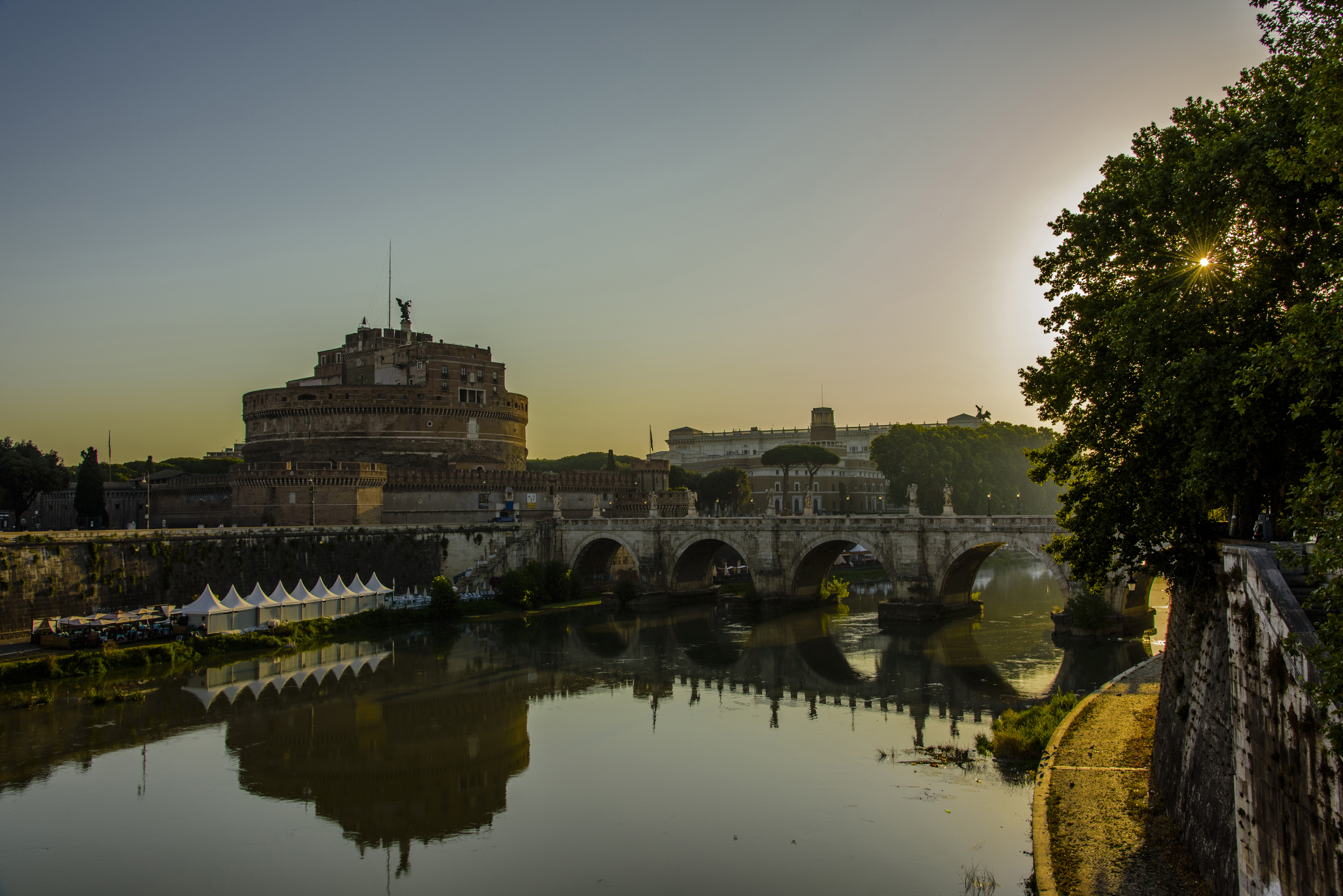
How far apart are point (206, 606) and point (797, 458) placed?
49239mm

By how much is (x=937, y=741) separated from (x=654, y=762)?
5.81 metres

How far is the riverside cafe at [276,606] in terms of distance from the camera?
94.1ft

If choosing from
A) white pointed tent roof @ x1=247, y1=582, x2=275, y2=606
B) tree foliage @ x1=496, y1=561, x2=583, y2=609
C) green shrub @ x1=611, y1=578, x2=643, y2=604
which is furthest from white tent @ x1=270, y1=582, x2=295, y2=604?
green shrub @ x1=611, y1=578, x2=643, y2=604

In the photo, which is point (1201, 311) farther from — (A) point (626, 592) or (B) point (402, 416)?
(B) point (402, 416)

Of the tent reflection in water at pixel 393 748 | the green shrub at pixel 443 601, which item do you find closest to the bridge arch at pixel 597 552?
the green shrub at pixel 443 601

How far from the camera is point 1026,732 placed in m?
17.8

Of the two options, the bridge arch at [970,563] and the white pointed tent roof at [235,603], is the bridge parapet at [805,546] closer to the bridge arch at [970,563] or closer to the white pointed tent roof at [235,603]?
the bridge arch at [970,563]

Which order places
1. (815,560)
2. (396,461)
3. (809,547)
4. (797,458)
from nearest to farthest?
(809,547), (815,560), (396,461), (797,458)

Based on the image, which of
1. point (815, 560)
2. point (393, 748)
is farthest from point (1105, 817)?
point (815, 560)

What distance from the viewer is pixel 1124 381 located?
1286cm

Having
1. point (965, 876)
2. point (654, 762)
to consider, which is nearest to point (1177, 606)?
point (965, 876)

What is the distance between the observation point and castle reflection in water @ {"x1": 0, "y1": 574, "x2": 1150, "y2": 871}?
17.3 metres

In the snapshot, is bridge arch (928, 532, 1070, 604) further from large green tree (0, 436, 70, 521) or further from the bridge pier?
large green tree (0, 436, 70, 521)

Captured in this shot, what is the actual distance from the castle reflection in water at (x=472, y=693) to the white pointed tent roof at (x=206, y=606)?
2.47m
